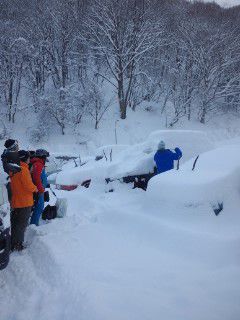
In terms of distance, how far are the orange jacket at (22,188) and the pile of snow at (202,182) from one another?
90.5 inches

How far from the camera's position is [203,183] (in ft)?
19.4

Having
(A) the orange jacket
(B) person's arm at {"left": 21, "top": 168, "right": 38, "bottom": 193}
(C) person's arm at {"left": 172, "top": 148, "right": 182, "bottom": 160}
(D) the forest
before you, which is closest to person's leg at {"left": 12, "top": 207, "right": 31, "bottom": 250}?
(A) the orange jacket

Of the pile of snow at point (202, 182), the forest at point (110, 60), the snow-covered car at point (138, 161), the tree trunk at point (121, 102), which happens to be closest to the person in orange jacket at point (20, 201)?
the pile of snow at point (202, 182)

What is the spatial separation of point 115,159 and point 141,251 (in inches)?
196

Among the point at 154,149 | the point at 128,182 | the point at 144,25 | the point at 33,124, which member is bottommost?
the point at 33,124

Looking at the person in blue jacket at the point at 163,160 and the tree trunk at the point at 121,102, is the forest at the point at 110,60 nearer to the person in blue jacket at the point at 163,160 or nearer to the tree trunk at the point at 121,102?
the tree trunk at the point at 121,102

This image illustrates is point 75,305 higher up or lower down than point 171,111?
higher up

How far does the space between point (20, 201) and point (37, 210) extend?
41.7 inches

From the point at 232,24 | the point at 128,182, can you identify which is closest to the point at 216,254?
the point at 128,182

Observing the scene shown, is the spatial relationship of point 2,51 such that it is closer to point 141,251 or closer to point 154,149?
point 154,149

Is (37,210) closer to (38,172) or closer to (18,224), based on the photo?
(38,172)

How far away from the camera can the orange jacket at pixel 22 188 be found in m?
5.54

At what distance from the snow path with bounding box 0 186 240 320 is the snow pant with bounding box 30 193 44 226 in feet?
0.84

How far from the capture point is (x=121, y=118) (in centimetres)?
2981
